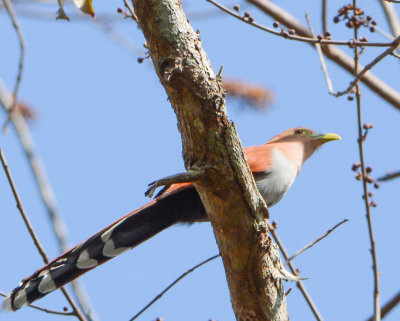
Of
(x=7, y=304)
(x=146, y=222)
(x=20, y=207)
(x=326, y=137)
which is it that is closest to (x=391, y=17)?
(x=326, y=137)

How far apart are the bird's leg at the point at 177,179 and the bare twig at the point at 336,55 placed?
2.06 metres

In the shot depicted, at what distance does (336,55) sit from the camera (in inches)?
168

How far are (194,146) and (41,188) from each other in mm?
830

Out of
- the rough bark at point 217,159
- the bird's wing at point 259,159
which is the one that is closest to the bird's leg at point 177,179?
the rough bark at point 217,159

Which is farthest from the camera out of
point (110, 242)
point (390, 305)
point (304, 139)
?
point (304, 139)

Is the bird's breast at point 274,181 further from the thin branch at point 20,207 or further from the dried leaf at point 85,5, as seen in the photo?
the dried leaf at point 85,5

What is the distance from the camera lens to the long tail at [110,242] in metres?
3.12

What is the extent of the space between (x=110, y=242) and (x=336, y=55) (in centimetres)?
202

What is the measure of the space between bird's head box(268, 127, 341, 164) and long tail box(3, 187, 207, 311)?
1.15 meters

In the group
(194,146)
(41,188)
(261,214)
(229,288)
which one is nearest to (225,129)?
(194,146)

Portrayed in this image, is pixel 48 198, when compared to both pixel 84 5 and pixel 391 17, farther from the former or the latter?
pixel 391 17

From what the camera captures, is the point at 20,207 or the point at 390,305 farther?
the point at 390,305

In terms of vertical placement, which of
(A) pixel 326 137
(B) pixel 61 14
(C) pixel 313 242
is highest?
(B) pixel 61 14

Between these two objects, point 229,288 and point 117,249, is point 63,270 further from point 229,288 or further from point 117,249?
point 229,288
